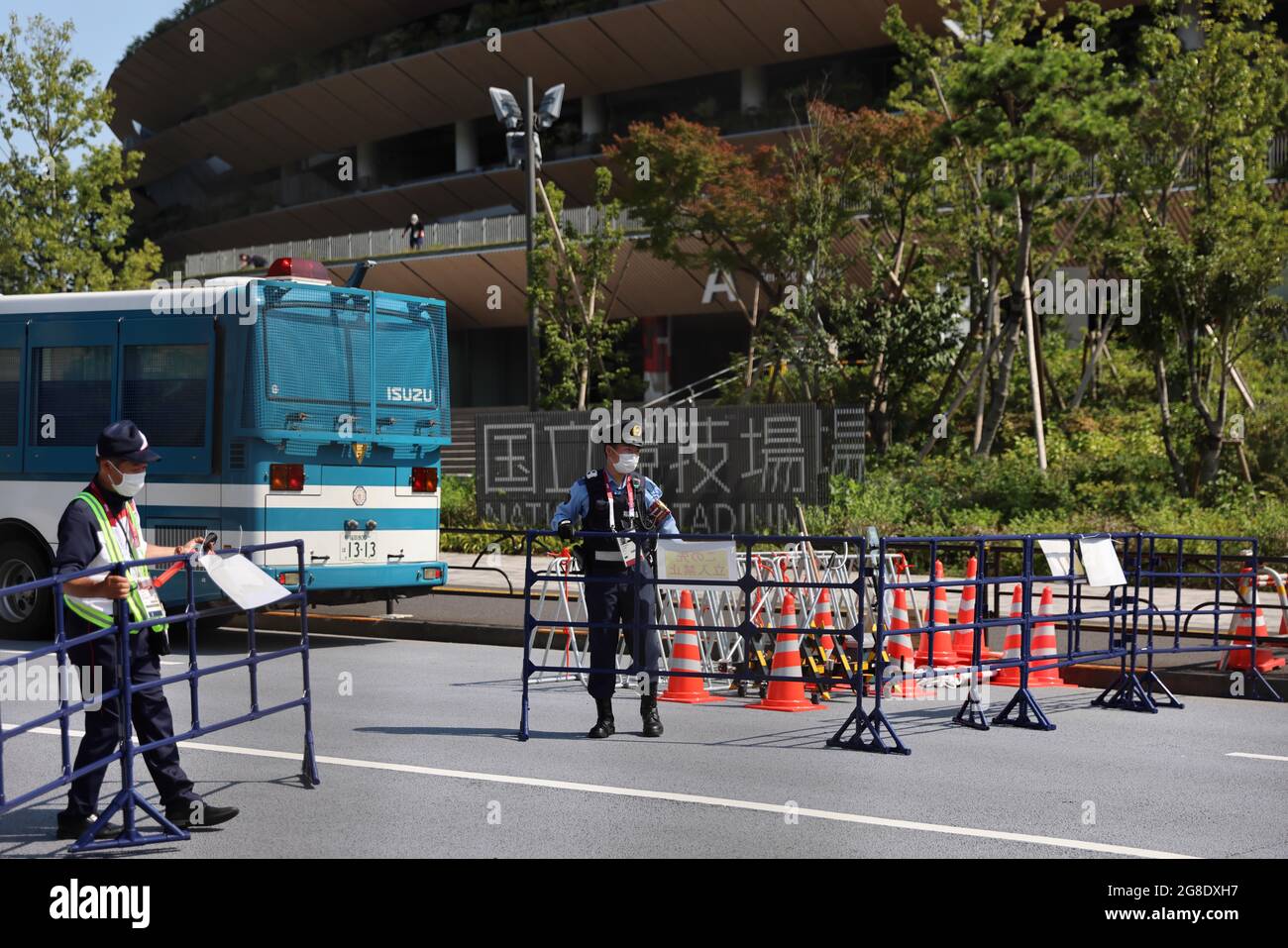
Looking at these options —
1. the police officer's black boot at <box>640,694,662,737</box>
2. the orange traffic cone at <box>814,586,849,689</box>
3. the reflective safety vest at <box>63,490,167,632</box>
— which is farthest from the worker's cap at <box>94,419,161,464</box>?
the orange traffic cone at <box>814,586,849,689</box>

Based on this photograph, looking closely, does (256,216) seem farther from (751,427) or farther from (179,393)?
(179,393)

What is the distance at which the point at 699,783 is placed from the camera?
8.70m

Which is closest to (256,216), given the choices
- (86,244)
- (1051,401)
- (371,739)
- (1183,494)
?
(86,244)

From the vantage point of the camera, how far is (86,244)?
120 ft

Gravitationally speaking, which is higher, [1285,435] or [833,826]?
[1285,435]

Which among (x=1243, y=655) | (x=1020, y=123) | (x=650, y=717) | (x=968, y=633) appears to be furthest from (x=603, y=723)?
(x=1020, y=123)

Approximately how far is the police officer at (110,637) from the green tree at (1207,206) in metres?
18.8

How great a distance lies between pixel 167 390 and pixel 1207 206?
53.6 ft

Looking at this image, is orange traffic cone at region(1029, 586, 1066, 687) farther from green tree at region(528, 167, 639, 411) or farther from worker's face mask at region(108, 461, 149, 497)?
green tree at region(528, 167, 639, 411)

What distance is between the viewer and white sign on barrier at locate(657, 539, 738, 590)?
10523 mm

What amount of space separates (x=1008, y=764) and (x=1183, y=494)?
1535 centimetres

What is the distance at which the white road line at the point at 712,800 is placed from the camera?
7172 mm

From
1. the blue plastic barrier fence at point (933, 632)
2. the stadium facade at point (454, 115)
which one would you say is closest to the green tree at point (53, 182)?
the stadium facade at point (454, 115)

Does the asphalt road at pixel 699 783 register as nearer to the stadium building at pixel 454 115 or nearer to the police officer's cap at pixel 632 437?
the police officer's cap at pixel 632 437
